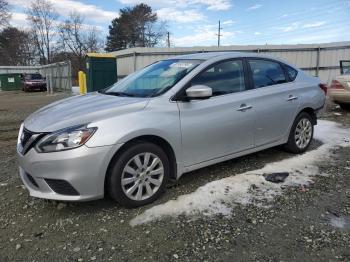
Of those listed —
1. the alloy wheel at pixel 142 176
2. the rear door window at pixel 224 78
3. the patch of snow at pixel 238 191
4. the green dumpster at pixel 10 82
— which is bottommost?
the green dumpster at pixel 10 82

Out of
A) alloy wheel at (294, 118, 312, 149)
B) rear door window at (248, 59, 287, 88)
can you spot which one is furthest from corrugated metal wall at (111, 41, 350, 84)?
rear door window at (248, 59, 287, 88)

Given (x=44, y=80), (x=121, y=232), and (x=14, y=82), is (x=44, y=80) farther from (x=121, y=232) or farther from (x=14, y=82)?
(x=121, y=232)

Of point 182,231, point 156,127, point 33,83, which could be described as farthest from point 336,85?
point 33,83

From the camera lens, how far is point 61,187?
348 cm

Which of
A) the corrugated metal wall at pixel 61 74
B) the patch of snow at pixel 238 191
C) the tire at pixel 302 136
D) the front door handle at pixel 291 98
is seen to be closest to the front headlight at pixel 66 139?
the patch of snow at pixel 238 191

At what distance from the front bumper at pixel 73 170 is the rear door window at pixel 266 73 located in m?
2.47

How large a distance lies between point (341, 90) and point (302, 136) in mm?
5085

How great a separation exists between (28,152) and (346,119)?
7.98 m

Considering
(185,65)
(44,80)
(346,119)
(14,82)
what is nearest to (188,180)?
(185,65)

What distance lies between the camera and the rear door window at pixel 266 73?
16.6 ft

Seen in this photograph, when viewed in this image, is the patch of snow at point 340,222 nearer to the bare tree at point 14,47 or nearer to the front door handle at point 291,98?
the front door handle at point 291,98

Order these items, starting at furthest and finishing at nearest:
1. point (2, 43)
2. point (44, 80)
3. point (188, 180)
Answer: point (2, 43) → point (44, 80) → point (188, 180)

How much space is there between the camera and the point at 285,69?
5.61 metres

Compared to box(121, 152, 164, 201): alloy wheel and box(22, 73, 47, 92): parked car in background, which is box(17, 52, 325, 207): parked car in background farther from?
box(22, 73, 47, 92): parked car in background
